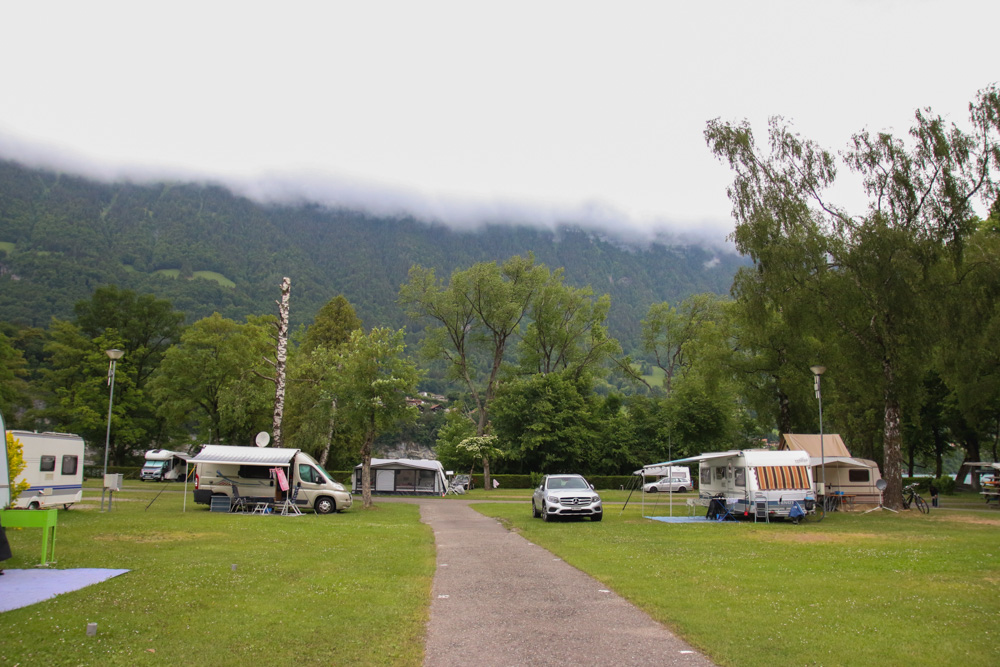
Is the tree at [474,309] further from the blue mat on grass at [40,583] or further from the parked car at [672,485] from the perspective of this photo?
the blue mat on grass at [40,583]

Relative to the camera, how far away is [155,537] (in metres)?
15.4

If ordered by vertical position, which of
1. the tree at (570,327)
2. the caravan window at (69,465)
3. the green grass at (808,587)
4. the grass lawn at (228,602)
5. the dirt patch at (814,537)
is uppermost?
the tree at (570,327)

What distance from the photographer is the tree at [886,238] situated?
27.1 metres

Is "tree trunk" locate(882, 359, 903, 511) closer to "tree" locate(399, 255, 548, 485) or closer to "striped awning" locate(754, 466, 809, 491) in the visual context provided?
"striped awning" locate(754, 466, 809, 491)

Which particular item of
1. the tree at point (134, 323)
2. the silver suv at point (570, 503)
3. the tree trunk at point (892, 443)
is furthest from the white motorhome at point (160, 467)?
the tree trunk at point (892, 443)

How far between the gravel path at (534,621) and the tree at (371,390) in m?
16.6

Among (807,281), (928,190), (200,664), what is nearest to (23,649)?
(200,664)

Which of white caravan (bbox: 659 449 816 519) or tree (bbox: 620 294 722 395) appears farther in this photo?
tree (bbox: 620 294 722 395)

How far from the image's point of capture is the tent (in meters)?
43.9

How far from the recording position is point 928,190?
27.8 meters

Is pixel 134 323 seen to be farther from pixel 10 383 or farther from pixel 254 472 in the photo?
pixel 254 472

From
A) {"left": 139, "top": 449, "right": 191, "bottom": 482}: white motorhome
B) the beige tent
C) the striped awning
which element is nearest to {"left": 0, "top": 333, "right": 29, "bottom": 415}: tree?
{"left": 139, "top": 449, "right": 191, "bottom": 482}: white motorhome

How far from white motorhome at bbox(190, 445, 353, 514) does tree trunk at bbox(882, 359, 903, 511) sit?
21196mm

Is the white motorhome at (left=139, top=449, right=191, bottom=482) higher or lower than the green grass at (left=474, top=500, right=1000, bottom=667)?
higher
